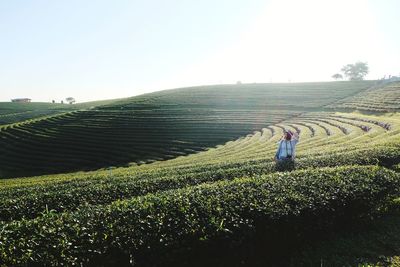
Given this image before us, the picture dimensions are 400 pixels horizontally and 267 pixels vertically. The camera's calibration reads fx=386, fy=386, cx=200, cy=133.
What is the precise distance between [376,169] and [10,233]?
40.1ft

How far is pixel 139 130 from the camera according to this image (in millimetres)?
63844

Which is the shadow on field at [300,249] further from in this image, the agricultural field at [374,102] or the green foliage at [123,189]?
the agricultural field at [374,102]

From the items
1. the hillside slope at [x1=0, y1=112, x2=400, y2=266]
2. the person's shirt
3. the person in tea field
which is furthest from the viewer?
the person's shirt

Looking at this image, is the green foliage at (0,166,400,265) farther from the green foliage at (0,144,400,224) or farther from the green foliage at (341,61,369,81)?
the green foliage at (341,61,369,81)

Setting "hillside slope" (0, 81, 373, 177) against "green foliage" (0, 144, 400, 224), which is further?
"hillside slope" (0, 81, 373, 177)

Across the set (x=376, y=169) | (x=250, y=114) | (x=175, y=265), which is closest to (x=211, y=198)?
(x=175, y=265)

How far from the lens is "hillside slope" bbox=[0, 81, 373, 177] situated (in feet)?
168

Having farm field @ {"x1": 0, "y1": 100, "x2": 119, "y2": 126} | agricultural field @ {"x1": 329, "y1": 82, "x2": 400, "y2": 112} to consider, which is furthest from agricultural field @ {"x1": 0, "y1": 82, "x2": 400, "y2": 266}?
farm field @ {"x1": 0, "y1": 100, "x2": 119, "y2": 126}

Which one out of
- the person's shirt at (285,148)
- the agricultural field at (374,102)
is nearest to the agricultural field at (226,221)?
the person's shirt at (285,148)

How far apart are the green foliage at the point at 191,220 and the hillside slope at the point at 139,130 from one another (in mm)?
37408

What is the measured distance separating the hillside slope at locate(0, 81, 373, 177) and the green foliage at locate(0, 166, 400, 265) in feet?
123

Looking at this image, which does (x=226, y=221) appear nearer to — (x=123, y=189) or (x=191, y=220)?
(x=191, y=220)

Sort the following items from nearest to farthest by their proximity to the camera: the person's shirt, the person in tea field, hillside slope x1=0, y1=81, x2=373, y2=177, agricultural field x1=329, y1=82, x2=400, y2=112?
the person in tea field < the person's shirt < hillside slope x1=0, y1=81, x2=373, y2=177 < agricultural field x1=329, y1=82, x2=400, y2=112

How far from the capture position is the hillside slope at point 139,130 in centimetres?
5122
